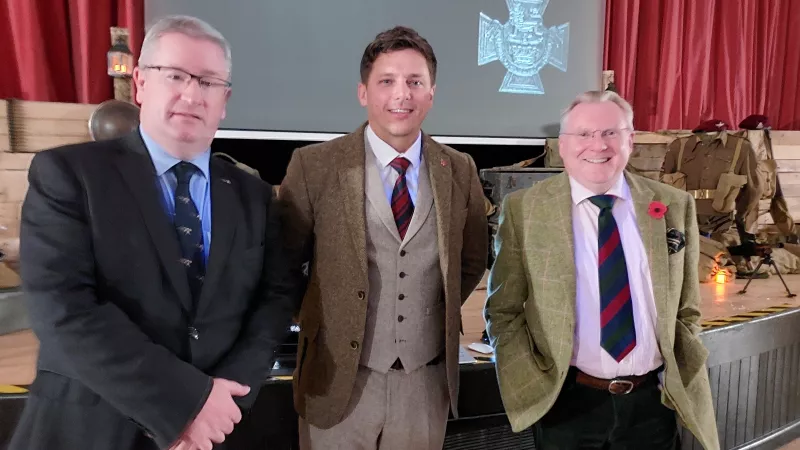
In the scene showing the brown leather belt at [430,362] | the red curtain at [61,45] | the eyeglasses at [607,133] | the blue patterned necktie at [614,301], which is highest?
the red curtain at [61,45]

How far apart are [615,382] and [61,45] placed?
3.49 metres

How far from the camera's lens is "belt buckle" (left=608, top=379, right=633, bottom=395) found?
1462 millimetres

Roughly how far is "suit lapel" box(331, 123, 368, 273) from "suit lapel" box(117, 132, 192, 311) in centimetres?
43

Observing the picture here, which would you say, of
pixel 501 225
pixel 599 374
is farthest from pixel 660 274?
pixel 501 225

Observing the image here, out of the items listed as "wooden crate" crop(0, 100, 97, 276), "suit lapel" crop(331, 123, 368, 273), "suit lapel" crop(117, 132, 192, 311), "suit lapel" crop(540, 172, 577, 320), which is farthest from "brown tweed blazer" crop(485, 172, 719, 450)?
"wooden crate" crop(0, 100, 97, 276)

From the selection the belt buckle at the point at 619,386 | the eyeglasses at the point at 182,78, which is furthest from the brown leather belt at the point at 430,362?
the eyeglasses at the point at 182,78

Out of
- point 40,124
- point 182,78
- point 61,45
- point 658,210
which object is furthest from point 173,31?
point 61,45

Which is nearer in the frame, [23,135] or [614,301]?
[614,301]

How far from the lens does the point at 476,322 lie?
2838 millimetres

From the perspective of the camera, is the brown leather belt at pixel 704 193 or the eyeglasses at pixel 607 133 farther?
the brown leather belt at pixel 704 193

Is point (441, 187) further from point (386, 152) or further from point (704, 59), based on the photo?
point (704, 59)

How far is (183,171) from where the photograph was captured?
116cm

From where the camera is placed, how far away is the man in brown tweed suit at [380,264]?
1420 mm

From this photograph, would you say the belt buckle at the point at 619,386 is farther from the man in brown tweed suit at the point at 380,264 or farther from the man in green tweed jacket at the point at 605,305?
the man in brown tweed suit at the point at 380,264
